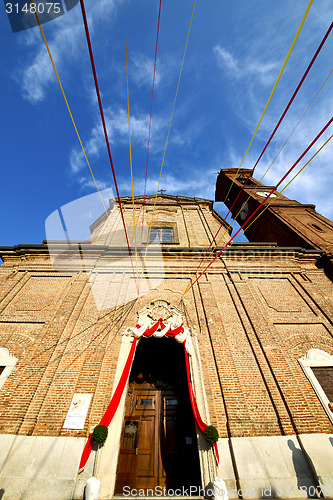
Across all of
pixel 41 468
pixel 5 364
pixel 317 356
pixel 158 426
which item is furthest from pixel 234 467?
pixel 5 364

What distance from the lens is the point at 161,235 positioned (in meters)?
13.8

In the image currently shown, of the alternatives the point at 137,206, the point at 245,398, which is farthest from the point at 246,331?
the point at 137,206

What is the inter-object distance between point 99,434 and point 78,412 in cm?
92

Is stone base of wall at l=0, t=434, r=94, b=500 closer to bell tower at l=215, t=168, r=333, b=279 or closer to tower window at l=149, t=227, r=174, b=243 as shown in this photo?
bell tower at l=215, t=168, r=333, b=279

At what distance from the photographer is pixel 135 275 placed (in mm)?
9289

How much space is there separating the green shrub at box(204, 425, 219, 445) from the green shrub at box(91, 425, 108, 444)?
7.75 feet

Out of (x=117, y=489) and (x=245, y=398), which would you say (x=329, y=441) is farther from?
(x=117, y=489)

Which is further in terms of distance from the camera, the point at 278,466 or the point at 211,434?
the point at 211,434

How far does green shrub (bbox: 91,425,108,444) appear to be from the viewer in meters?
4.96

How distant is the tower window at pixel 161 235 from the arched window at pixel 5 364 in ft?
27.6

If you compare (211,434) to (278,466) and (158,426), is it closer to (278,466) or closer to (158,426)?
(278,466)

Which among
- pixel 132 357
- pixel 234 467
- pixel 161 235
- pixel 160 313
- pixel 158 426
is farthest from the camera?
pixel 161 235

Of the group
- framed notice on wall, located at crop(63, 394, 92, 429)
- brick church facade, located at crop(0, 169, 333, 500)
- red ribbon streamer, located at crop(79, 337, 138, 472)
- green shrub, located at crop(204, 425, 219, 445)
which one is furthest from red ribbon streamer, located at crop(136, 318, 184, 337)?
green shrub, located at crop(204, 425, 219, 445)

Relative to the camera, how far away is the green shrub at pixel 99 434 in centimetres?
496
